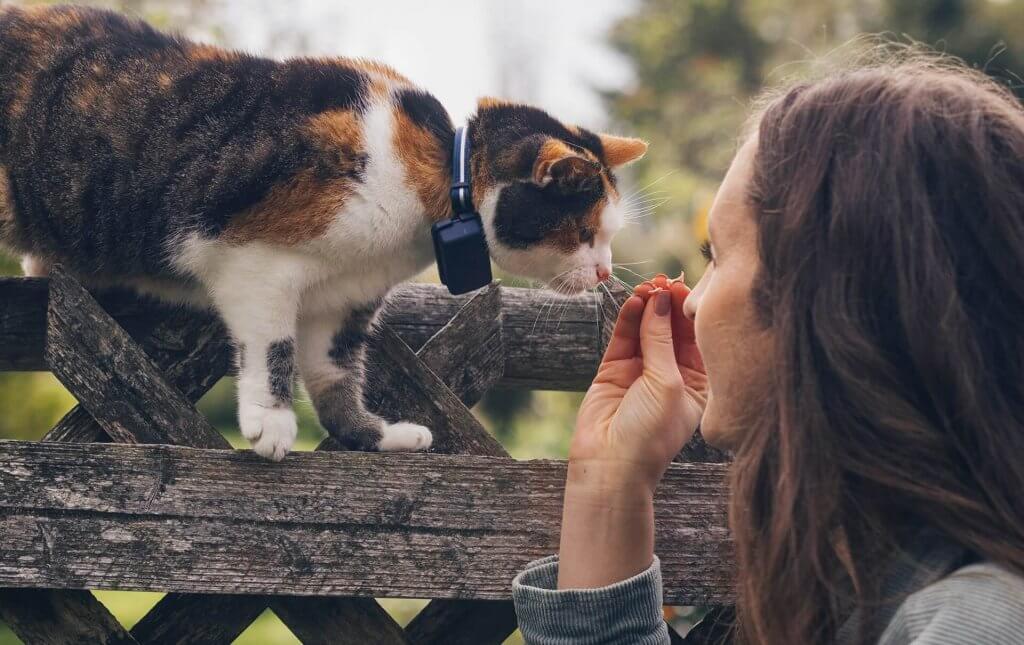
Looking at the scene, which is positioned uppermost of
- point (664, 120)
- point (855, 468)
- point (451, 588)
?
point (855, 468)

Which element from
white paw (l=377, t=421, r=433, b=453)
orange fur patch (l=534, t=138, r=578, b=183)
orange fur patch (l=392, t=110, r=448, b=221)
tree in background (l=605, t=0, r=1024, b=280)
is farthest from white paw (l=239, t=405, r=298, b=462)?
tree in background (l=605, t=0, r=1024, b=280)

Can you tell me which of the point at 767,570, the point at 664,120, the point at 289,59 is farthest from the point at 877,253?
the point at 664,120

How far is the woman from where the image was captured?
0.78 meters

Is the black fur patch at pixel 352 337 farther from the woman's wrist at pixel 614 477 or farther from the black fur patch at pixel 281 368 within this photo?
the woman's wrist at pixel 614 477

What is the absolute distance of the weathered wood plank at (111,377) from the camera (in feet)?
3.70

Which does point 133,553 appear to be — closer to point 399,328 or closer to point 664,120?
point 399,328

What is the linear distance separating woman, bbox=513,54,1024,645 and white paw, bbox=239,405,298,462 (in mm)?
512

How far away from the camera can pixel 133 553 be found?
104 cm

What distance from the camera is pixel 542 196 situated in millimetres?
1764

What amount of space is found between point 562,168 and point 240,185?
1.91 feet

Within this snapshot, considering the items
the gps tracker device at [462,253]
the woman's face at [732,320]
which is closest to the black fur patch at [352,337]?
the gps tracker device at [462,253]

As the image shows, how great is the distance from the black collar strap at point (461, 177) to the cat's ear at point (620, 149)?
0.41m

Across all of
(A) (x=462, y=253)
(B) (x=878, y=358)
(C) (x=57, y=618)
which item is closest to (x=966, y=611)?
(B) (x=878, y=358)

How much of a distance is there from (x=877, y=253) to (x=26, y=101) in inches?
55.9
